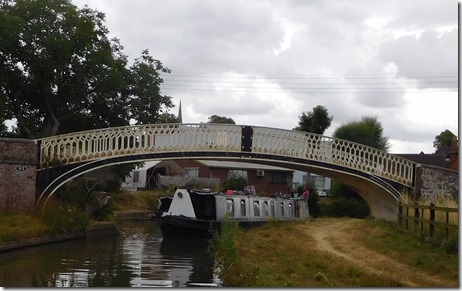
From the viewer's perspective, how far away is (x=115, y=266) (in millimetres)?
16578

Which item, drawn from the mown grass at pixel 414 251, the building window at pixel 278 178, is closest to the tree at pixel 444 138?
the building window at pixel 278 178

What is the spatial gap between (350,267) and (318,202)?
2393 cm

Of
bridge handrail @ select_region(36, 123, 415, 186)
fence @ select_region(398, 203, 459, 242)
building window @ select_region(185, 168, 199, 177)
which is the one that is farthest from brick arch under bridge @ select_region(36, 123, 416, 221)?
building window @ select_region(185, 168, 199, 177)

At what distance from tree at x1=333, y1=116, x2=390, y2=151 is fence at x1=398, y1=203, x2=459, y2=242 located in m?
20.6

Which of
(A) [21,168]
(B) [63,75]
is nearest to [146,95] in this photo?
(B) [63,75]

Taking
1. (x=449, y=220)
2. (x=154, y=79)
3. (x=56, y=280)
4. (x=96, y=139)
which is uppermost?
(x=154, y=79)

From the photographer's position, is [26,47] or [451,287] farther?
[26,47]

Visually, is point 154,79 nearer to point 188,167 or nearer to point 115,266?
point 115,266

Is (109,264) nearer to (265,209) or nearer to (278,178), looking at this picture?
(265,209)

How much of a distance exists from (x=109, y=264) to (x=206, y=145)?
7229 millimetres

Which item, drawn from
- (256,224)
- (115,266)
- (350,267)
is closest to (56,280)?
(115,266)

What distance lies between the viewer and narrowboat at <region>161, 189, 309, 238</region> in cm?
2384

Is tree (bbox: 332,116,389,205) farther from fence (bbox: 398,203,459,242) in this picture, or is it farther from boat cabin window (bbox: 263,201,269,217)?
fence (bbox: 398,203,459,242)

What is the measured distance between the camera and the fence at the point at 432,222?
1400 centimetres
